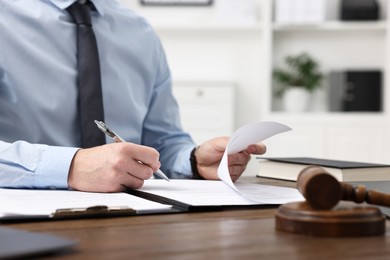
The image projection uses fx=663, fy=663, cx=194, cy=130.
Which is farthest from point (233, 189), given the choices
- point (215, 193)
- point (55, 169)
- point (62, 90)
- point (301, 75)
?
point (301, 75)

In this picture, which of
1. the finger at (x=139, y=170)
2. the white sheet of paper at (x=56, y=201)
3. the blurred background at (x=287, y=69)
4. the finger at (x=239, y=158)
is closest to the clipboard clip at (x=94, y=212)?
the white sheet of paper at (x=56, y=201)

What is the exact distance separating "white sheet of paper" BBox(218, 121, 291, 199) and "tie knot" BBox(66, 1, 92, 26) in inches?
19.3

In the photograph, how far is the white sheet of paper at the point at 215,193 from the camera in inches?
36.7

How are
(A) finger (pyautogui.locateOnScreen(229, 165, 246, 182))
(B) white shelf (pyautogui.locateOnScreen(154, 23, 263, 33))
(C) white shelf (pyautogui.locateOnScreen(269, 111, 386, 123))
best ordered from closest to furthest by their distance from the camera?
(A) finger (pyautogui.locateOnScreen(229, 165, 246, 182)) → (C) white shelf (pyautogui.locateOnScreen(269, 111, 386, 123)) → (B) white shelf (pyautogui.locateOnScreen(154, 23, 263, 33))

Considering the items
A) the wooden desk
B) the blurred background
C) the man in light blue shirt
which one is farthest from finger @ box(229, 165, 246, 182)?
the blurred background

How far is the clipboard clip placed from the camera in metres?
0.79

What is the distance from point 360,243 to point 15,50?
3.19ft

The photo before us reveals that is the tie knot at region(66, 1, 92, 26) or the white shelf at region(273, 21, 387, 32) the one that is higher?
the white shelf at region(273, 21, 387, 32)

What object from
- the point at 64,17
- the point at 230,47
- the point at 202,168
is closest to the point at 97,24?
the point at 64,17

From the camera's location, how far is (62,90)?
56.1 inches

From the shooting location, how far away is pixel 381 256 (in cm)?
60

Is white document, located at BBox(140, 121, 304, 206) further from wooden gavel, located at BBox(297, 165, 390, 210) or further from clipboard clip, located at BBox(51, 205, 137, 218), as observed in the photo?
wooden gavel, located at BBox(297, 165, 390, 210)

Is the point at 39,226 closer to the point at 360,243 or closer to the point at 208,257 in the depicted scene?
the point at 208,257

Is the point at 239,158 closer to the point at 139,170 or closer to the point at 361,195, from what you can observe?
the point at 139,170
